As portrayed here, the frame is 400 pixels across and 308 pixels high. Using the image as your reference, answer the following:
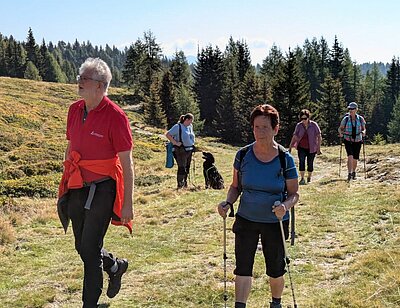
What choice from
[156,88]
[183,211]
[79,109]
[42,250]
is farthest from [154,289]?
[156,88]

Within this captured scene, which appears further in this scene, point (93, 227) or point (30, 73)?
point (30, 73)

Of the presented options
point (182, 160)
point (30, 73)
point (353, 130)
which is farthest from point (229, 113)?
point (30, 73)

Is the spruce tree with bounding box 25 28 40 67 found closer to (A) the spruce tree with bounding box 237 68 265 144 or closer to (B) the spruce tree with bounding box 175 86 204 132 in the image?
(B) the spruce tree with bounding box 175 86 204 132

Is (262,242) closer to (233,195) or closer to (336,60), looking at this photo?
(233,195)

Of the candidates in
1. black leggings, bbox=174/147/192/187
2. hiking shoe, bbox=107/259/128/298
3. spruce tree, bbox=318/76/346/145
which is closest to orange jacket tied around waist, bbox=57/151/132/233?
hiking shoe, bbox=107/259/128/298

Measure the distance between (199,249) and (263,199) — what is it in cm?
342

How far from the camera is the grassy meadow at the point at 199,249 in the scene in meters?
5.19

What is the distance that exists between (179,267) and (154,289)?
0.89m

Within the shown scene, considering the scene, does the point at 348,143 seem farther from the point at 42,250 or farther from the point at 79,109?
the point at 79,109

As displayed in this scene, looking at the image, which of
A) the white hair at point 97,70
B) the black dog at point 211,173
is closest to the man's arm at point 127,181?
the white hair at point 97,70

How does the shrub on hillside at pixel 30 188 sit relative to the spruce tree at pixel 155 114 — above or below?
below

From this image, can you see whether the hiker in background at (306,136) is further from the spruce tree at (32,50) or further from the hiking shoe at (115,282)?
the spruce tree at (32,50)

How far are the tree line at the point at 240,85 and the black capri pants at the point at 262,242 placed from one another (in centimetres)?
3992

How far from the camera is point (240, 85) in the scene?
57.7m
